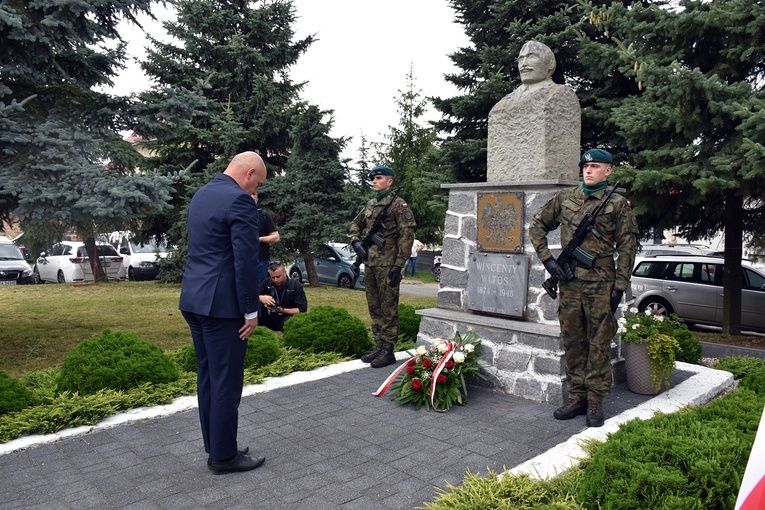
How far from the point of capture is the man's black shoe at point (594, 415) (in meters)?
4.62

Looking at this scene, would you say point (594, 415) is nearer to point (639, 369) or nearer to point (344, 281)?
point (639, 369)

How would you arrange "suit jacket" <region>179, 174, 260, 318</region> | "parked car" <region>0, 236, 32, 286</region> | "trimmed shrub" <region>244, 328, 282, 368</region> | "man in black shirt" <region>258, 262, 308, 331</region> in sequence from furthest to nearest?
"parked car" <region>0, 236, 32, 286</region>, "man in black shirt" <region>258, 262, 308, 331</region>, "trimmed shrub" <region>244, 328, 282, 368</region>, "suit jacket" <region>179, 174, 260, 318</region>

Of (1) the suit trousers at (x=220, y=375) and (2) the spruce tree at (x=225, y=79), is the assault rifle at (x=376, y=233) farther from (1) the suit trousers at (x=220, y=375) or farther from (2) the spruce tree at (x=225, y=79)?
(2) the spruce tree at (x=225, y=79)

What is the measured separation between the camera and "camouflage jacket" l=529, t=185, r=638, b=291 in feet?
15.2

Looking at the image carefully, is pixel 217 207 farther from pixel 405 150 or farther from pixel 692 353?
pixel 405 150

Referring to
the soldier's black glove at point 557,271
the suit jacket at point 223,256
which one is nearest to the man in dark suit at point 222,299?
the suit jacket at point 223,256

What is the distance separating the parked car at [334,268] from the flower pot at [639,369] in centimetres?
1347

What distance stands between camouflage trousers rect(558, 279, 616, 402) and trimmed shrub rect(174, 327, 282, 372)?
3114 mm

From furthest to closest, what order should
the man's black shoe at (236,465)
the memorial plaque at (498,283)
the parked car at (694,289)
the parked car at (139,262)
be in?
the parked car at (139,262) < the parked car at (694,289) < the memorial plaque at (498,283) < the man's black shoe at (236,465)

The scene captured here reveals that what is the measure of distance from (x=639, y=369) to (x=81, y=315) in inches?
398

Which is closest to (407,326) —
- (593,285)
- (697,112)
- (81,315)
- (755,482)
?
(593,285)

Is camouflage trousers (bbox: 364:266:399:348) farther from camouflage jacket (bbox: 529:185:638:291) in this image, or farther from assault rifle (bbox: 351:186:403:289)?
camouflage jacket (bbox: 529:185:638:291)

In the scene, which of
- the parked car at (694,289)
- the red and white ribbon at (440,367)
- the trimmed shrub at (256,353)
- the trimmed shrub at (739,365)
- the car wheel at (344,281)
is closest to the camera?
the red and white ribbon at (440,367)

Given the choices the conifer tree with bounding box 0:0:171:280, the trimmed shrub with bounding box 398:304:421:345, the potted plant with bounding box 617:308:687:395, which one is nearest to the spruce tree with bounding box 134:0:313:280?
the conifer tree with bounding box 0:0:171:280
